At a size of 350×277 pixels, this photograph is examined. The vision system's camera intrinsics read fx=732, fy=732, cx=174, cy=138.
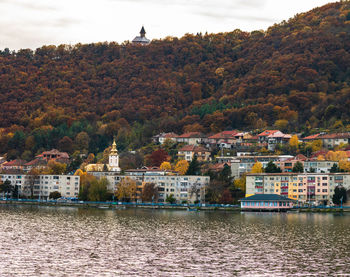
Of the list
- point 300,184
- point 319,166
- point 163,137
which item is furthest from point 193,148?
point 300,184

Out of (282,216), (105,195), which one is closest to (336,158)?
(282,216)

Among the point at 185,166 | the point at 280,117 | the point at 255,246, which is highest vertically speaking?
the point at 280,117

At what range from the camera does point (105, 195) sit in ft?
392

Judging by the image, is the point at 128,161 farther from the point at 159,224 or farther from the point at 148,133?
the point at 159,224

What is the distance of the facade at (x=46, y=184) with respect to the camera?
129000mm

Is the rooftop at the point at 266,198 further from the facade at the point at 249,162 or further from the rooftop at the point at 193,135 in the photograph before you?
the rooftop at the point at 193,135

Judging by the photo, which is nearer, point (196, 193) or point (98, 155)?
point (196, 193)

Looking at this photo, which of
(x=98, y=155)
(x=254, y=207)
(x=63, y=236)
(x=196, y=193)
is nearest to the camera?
(x=63, y=236)

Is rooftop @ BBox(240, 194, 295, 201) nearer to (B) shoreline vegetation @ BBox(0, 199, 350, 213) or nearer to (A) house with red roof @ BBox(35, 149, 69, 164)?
(B) shoreline vegetation @ BBox(0, 199, 350, 213)

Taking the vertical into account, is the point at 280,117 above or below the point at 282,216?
above

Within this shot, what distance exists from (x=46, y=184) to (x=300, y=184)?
47.6 metres

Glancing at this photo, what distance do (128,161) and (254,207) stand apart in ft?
153

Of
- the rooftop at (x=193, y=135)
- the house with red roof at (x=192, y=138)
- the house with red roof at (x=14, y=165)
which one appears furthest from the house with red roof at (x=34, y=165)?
the rooftop at (x=193, y=135)

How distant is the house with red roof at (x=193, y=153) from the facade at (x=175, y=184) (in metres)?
20.8
